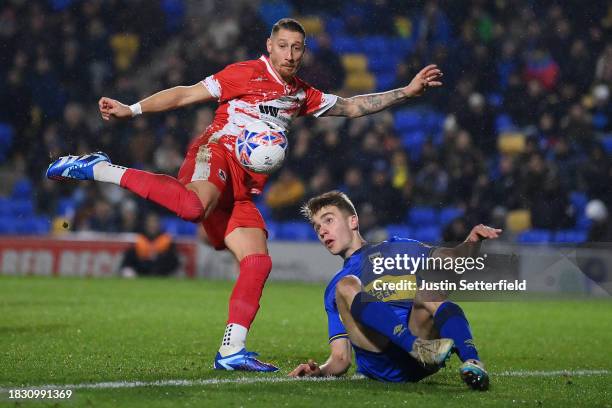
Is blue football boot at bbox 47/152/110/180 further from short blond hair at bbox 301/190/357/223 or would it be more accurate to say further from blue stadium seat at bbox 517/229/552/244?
blue stadium seat at bbox 517/229/552/244

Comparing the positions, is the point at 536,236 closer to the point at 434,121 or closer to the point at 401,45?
the point at 434,121

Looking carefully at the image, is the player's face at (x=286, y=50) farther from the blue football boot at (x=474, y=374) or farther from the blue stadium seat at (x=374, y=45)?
the blue stadium seat at (x=374, y=45)

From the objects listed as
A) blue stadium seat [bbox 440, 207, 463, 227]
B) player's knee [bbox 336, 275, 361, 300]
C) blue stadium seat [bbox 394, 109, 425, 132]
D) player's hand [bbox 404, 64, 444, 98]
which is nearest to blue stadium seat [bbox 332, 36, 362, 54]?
blue stadium seat [bbox 394, 109, 425, 132]

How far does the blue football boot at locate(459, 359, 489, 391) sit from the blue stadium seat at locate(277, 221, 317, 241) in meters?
11.2

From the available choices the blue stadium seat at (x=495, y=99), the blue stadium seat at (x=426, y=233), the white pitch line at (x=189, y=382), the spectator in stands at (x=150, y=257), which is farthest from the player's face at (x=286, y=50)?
the blue stadium seat at (x=495, y=99)

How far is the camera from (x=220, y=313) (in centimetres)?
1057

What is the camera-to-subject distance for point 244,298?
21.1ft

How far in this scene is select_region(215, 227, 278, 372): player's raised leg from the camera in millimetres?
6172

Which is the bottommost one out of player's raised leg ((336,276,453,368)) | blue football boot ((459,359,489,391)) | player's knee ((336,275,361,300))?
blue football boot ((459,359,489,391))

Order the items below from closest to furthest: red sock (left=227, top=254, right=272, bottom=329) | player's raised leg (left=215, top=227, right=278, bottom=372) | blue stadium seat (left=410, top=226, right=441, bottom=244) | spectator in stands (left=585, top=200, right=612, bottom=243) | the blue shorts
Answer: the blue shorts
player's raised leg (left=215, top=227, right=278, bottom=372)
red sock (left=227, top=254, right=272, bottom=329)
spectator in stands (left=585, top=200, right=612, bottom=243)
blue stadium seat (left=410, top=226, right=441, bottom=244)

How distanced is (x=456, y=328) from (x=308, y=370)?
91 cm

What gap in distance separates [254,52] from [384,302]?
40.7ft

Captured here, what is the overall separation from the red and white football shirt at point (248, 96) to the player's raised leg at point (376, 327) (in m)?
1.74

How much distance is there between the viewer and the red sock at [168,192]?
6.05 m
